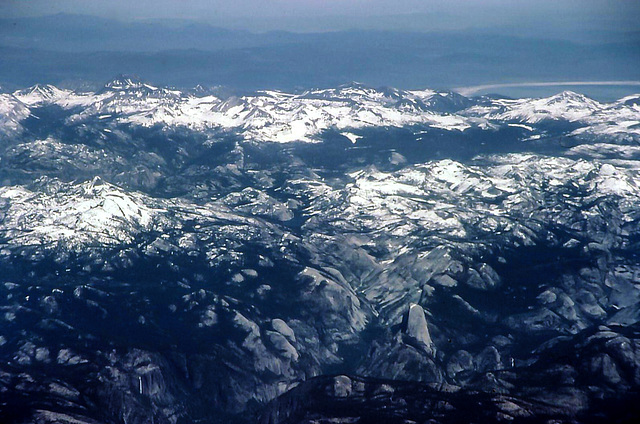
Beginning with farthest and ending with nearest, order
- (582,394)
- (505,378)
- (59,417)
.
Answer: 1. (505,378)
2. (582,394)
3. (59,417)

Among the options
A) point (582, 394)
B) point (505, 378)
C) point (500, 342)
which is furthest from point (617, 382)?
point (500, 342)

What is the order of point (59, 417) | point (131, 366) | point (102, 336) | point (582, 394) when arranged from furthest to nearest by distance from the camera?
point (102, 336), point (131, 366), point (582, 394), point (59, 417)

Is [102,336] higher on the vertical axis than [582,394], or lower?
lower

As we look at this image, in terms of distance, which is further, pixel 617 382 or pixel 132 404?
pixel 132 404

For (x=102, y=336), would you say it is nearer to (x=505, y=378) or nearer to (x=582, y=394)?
(x=505, y=378)

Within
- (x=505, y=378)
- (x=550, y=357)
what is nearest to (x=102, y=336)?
(x=505, y=378)

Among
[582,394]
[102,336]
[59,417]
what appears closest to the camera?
[59,417]

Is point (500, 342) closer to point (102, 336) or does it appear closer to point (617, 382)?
point (617, 382)

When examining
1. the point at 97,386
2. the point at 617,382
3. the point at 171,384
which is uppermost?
the point at 617,382

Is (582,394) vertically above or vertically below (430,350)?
above
